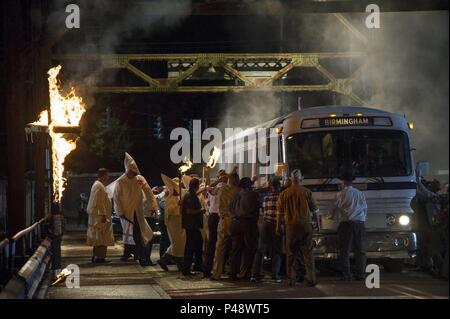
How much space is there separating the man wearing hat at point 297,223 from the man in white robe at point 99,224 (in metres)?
5.37

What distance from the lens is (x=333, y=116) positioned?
51.8 ft

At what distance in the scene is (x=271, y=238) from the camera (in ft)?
47.1

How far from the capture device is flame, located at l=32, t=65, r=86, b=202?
1503 cm

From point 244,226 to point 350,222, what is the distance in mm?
1601

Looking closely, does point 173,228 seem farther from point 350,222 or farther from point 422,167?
point 422,167

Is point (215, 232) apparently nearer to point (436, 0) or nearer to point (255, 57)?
point (436, 0)

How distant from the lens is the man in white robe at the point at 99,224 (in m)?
18.0

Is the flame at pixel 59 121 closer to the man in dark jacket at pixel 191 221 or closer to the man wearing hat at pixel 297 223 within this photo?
the man in dark jacket at pixel 191 221

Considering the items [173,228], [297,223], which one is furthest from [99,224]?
[297,223]

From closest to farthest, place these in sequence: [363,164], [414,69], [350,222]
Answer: [350,222] < [363,164] < [414,69]

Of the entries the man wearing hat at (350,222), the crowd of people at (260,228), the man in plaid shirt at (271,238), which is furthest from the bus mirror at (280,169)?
the man wearing hat at (350,222)

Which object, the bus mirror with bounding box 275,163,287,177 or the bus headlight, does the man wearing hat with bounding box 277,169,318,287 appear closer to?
the bus mirror with bounding box 275,163,287,177

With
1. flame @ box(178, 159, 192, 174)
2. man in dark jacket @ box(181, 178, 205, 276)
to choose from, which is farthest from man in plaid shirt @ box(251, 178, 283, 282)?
flame @ box(178, 159, 192, 174)
